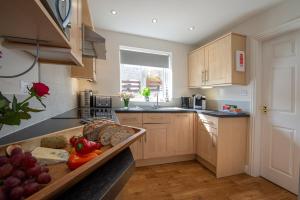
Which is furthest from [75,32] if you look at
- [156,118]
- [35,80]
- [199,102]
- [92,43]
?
[199,102]

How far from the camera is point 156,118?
105 inches

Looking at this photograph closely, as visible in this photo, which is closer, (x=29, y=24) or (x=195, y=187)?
(x=29, y=24)

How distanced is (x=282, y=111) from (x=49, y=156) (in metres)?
2.52

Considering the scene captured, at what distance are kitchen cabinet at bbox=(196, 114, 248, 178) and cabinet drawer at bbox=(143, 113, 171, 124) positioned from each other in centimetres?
65

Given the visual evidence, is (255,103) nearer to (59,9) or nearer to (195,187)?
(195,187)

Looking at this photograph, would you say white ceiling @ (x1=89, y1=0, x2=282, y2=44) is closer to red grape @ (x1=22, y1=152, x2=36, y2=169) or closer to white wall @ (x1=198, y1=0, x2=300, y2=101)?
white wall @ (x1=198, y1=0, x2=300, y2=101)

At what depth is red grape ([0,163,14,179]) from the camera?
35cm

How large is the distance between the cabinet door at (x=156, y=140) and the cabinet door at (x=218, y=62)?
1.12 meters

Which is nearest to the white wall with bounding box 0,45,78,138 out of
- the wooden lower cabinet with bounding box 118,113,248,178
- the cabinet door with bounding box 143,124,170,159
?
the wooden lower cabinet with bounding box 118,113,248,178

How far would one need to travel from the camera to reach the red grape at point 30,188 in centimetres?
35

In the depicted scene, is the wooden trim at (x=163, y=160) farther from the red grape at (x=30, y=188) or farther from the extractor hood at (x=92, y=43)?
the red grape at (x=30, y=188)

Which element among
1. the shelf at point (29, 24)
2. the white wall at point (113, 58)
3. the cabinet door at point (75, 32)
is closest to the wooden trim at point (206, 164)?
the white wall at point (113, 58)

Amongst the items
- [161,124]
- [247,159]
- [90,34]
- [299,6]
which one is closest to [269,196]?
[247,159]

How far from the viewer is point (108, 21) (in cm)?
260
